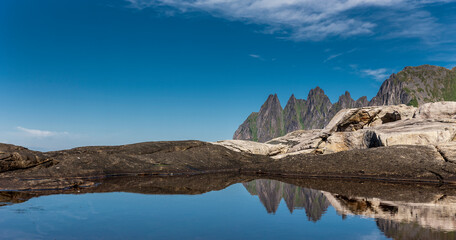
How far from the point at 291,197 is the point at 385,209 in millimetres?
4394

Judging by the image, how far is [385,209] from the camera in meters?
13.0

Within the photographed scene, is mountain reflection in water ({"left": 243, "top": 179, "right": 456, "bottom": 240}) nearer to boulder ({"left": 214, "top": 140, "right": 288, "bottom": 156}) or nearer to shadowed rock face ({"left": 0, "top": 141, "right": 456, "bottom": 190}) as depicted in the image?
→ shadowed rock face ({"left": 0, "top": 141, "right": 456, "bottom": 190})

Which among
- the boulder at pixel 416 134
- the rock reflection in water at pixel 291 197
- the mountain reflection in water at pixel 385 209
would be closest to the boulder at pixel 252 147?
the boulder at pixel 416 134

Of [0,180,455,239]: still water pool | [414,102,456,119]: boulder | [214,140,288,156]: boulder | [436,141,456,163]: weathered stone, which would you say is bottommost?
[0,180,455,239]: still water pool

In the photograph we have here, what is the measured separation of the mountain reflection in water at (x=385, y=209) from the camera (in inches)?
393

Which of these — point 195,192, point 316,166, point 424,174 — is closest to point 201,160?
point 316,166

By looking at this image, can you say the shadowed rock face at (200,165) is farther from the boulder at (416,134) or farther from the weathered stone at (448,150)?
the boulder at (416,134)

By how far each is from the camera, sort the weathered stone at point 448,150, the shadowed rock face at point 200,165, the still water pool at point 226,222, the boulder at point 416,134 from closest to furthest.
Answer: the still water pool at point 226,222
the shadowed rock face at point 200,165
the weathered stone at point 448,150
the boulder at point 416,134

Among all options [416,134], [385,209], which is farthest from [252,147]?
[385,209]

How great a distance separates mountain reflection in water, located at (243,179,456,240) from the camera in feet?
32.7

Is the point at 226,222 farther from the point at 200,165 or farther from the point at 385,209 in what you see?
the point at 200,165

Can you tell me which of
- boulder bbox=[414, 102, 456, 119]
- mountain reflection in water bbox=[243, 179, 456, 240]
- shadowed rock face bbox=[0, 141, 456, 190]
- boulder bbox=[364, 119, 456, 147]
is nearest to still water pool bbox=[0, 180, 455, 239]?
mountain reflection in water bbox=[243, 179, 456, 240]

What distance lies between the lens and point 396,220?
11.2m

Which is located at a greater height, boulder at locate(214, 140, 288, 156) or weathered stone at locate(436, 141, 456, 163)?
boulder at locate(214, 140, 288, 156)
